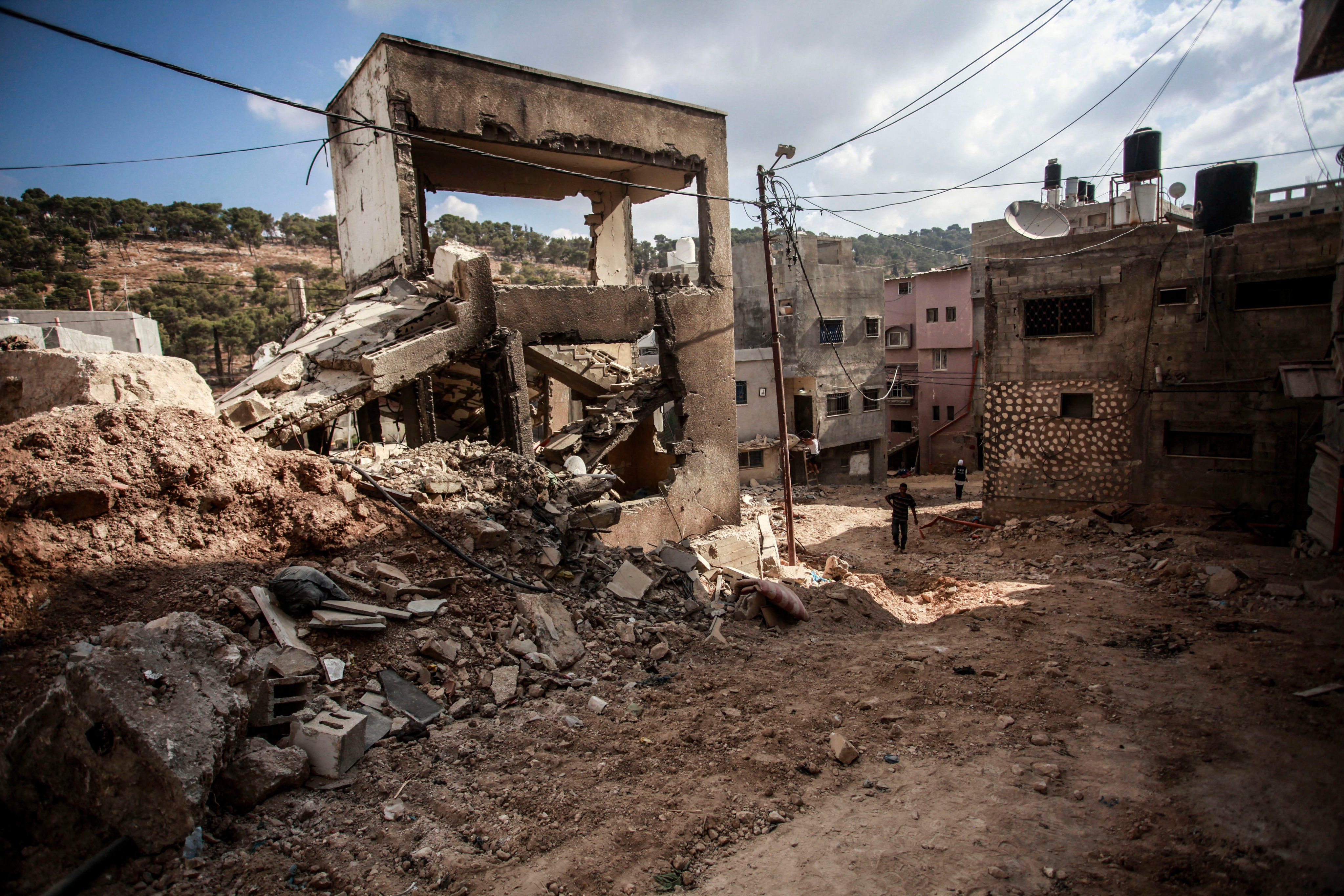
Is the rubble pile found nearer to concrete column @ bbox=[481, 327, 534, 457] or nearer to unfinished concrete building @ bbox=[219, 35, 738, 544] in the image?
unfinished concrete building @ bbox=[219, 35, 738, 544]

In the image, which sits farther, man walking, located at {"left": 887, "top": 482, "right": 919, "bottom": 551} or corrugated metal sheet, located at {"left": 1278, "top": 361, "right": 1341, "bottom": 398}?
man walking, located at {"left": 887, "top": 482, "right": 919, "bottom": 551}

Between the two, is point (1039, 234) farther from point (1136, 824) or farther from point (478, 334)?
point (1136, 824)

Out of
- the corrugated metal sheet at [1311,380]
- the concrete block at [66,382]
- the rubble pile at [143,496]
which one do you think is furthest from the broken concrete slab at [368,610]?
the corrugated metal sheet at [1311,380]

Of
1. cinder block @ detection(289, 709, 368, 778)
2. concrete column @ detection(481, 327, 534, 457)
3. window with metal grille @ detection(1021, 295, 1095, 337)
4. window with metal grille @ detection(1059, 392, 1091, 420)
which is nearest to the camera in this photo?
cinder block @ detection(289, 709, 368, 778)

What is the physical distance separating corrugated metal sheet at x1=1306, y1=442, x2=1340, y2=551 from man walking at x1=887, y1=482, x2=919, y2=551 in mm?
6394

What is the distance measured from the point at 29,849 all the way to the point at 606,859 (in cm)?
295

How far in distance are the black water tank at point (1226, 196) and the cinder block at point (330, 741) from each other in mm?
19535

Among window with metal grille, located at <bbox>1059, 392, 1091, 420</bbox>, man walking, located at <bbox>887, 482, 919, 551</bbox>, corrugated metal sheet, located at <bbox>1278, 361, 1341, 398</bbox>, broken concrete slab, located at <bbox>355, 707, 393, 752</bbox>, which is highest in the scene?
corrugated metal sheet, located at <bbox>1278, 361, 1341, 398</bbox>

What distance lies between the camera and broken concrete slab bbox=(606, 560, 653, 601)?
26.1ft

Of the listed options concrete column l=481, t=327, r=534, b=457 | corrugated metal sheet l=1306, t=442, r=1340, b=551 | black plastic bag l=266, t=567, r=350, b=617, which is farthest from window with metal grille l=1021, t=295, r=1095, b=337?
black plastic bag l=266, t=567, r=350, b=617

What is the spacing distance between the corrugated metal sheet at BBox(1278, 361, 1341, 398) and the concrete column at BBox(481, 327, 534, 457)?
12.0 meters

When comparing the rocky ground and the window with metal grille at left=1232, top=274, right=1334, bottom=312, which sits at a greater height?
the window with metal grille at left=1232, top=274, right=1334, bottom=312

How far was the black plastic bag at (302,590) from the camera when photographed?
5344mm

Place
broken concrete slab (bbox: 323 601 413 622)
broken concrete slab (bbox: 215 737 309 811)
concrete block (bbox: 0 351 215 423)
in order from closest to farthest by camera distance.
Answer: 1. broken concrete slab (bbox: 215 737 309 811)
2. broken concrete slab (bbox: 323 601 413 622)
3. concrete block (bbox: 0 351 215 423)
